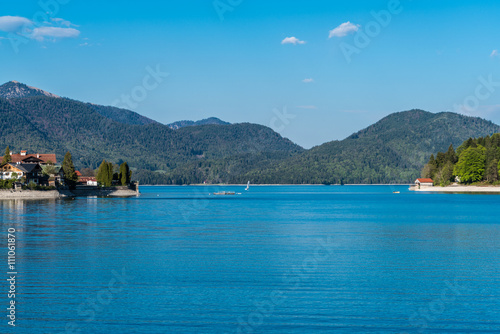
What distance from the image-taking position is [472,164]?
191750 millimetres

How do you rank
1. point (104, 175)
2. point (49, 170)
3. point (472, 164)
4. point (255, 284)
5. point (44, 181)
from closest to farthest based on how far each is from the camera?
point (255, 284)
point (44, 181)
point (49, 170)
point (104, 175)
point (472, 164)

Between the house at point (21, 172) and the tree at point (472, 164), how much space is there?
5704 inches

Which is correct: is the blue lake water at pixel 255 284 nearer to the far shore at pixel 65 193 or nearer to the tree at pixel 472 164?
the far shore at pixel 65 193

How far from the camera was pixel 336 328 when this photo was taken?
21.1 m

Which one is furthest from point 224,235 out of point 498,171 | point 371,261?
point 498,171

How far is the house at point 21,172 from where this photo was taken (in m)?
161

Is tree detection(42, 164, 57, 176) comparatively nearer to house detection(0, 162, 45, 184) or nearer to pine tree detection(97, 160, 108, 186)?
house detection(0, 162, 45, 184)

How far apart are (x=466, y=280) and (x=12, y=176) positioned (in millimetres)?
155132

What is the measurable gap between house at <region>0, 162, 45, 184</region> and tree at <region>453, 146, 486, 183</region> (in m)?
145

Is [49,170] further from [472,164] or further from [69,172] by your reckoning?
[472,164]

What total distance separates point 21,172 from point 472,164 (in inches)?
5998

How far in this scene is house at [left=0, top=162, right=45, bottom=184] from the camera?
161 meters

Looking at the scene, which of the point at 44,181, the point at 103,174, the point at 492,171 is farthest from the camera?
the point at 103,174

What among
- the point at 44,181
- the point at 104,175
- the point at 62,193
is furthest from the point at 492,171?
the point at 44,181
